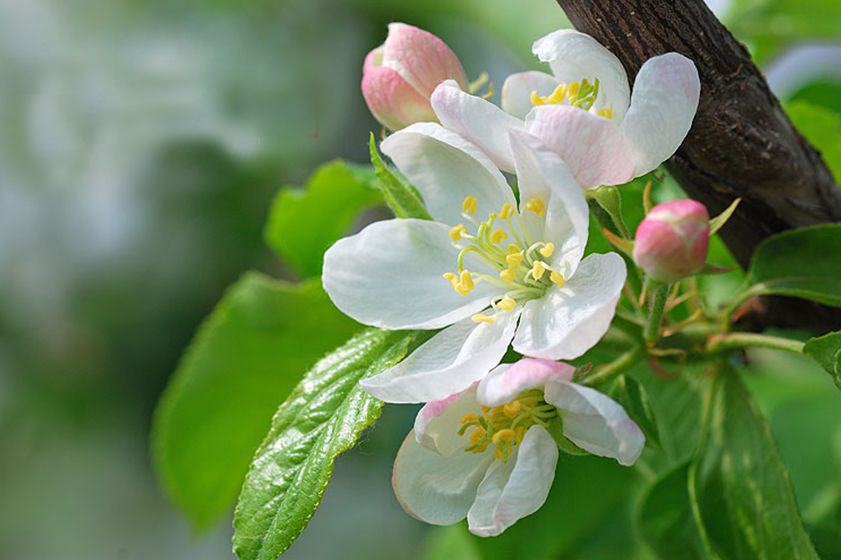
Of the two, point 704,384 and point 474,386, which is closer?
point 474,386

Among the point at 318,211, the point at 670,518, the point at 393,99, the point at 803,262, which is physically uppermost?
the point at 393,99

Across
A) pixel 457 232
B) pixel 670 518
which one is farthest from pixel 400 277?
pixel 670 518

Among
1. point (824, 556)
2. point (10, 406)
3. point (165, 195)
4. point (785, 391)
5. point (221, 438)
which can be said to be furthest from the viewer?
point (10, 406)

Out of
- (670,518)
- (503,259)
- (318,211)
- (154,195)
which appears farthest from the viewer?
(154,195)

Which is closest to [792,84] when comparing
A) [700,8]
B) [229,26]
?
[700,8]

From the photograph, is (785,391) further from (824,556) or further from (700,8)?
(700,8)

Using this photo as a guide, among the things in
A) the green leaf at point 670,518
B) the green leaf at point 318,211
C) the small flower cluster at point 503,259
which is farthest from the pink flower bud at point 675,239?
the green leaf at point 318,211

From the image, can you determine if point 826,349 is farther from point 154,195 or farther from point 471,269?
point 154,195
